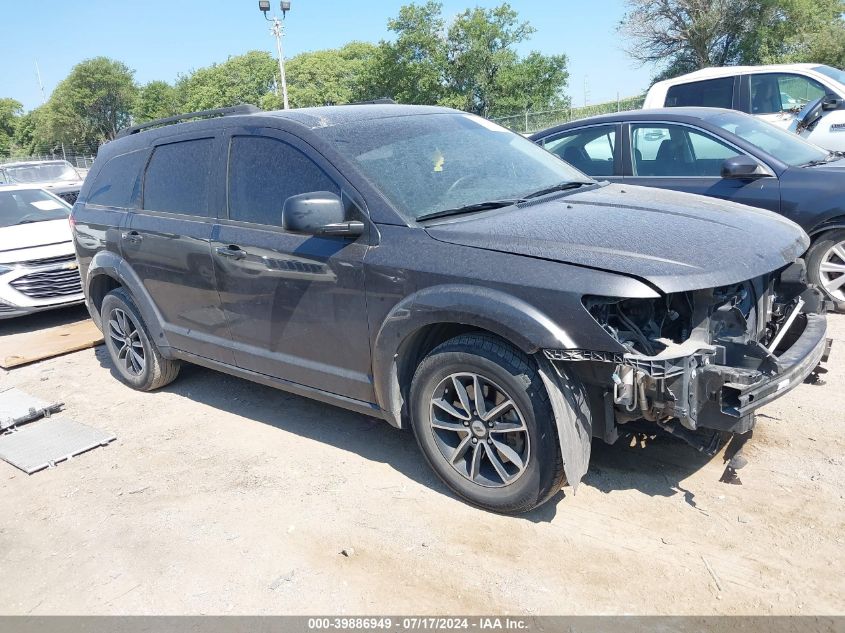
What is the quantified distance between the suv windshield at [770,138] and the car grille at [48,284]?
269 inches

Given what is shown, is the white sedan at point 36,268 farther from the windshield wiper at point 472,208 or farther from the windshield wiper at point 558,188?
the windshield wiper at point 558,188

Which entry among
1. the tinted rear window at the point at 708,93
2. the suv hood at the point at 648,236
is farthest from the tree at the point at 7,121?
the suv hood at the point at 648,236

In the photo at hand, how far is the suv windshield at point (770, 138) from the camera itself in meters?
6.00

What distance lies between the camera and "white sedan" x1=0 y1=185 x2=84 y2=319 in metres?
7.80

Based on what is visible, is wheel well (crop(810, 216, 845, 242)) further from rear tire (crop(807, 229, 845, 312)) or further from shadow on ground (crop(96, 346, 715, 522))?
shadow on ground (crop(96, 346, 715, 522))

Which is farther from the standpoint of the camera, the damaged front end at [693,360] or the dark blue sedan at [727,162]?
the dark blue sedan at [727,162]

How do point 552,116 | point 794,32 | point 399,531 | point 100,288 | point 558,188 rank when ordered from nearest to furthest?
point 399,531
point 558,188
point 100,288
point 552,116
point 794,32

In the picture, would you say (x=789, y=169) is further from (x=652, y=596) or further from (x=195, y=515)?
(x=195, y=515)

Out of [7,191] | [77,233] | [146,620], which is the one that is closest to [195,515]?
[146,620]

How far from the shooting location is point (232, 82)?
8506 centimetres

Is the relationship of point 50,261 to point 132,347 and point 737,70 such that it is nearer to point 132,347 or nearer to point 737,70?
point 132,347

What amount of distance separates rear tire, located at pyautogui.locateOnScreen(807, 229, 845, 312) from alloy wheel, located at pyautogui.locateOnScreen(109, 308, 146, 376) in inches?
211

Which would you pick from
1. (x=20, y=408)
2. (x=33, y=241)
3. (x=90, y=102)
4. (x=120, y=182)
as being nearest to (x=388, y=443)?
(x=120, y=182)

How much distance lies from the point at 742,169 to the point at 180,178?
13.9ft
